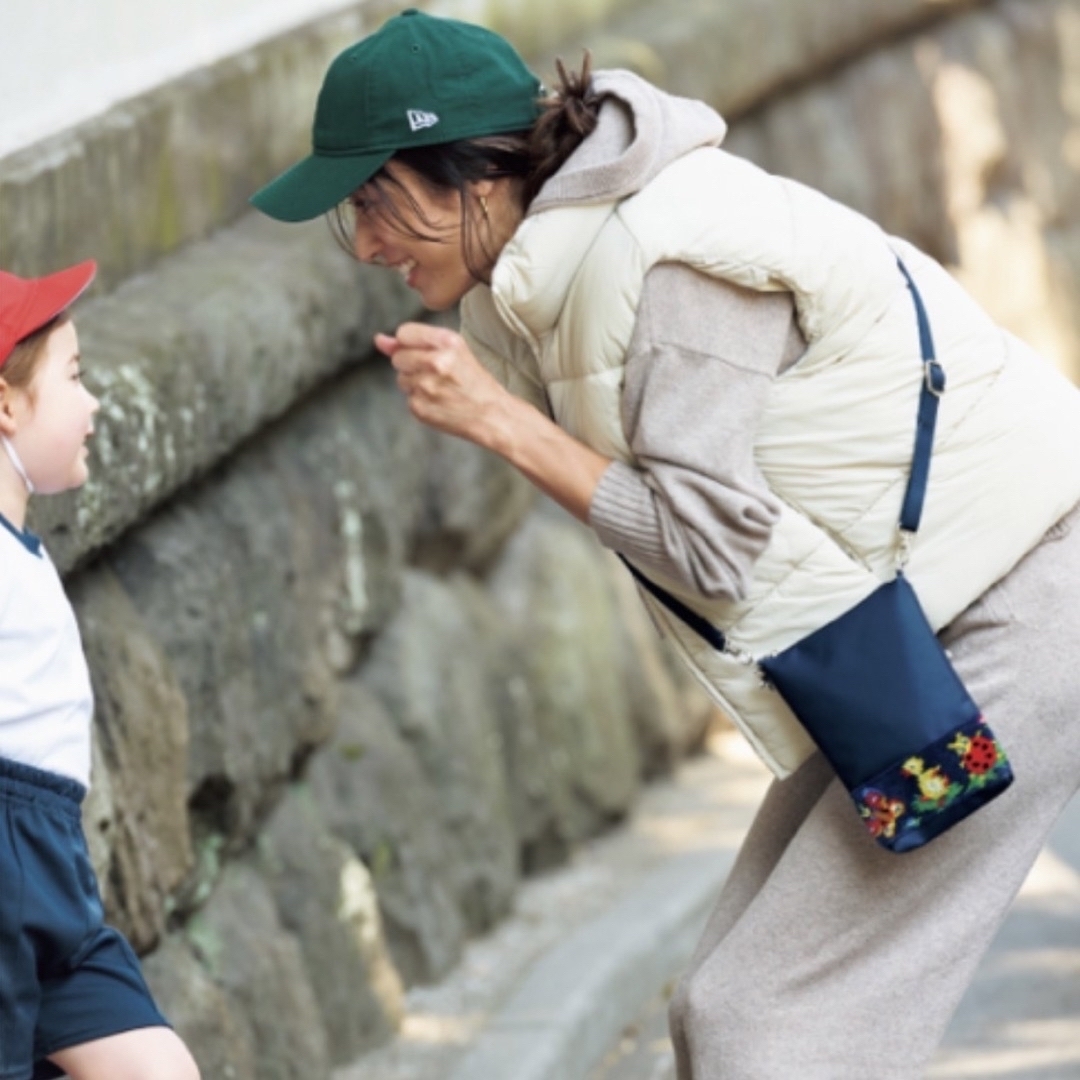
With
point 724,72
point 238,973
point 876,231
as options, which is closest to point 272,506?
point 238,973

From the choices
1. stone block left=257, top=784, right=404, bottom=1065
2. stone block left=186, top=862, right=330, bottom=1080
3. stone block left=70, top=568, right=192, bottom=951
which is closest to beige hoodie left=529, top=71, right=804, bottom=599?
stone block left=70, top=568, right=192, bottom=951

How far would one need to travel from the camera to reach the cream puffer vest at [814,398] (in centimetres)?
282

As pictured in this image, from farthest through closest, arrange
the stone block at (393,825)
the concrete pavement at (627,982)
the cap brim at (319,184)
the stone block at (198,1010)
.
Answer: the stone block at (393,825), the concrete pavement at (627,982), the stone block at (198,1010), the cap brim at (319,184)

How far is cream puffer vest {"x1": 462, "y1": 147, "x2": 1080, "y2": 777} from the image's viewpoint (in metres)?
2.82

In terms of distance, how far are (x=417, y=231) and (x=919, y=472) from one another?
68 centimetres

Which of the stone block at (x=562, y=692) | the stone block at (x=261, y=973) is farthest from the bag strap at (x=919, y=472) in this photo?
the stone block at (x=562, y=692)

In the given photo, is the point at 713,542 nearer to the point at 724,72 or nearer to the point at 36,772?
the point at 36,772

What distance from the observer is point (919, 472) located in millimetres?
2924

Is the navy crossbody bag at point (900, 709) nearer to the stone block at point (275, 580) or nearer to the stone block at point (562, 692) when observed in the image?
the stone block at point (275, 580)

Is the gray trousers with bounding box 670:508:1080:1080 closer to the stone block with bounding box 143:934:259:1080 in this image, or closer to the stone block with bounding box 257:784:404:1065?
the stone block with bounding box 143:934:259:1080

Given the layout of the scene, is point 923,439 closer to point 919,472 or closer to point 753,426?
point 919,472

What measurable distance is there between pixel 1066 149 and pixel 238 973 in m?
7.58

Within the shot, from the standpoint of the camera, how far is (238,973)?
13.6ft

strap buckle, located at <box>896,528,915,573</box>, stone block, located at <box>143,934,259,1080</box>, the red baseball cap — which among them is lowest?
stone block, located at <box>143,934,259,1080</box>
